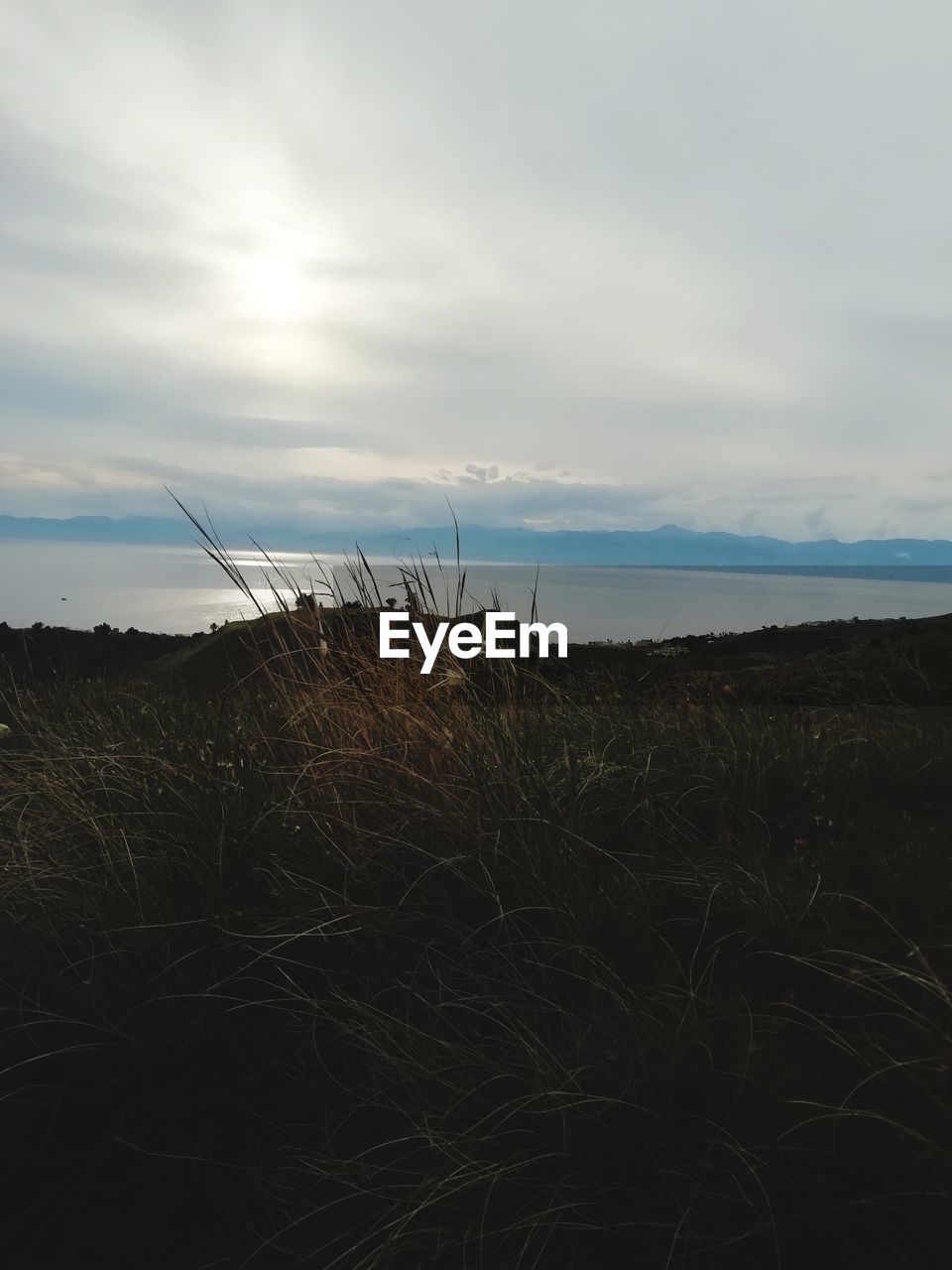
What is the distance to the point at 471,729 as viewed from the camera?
374 centimetres

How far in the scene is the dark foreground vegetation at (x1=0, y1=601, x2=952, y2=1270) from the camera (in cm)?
191

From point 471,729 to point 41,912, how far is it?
176 centimetres

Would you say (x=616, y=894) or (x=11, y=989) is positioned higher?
(x=616, y=894)

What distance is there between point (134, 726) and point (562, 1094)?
366 cm

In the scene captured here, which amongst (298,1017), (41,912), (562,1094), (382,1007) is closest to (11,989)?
(41,912)

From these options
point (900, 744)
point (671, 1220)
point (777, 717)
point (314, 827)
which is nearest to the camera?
point (671, 1220)

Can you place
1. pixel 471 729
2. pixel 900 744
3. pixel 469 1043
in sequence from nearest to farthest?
pixel 469 1043, pixel 471 729, pixel 900 744

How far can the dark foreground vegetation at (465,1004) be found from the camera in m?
1.91

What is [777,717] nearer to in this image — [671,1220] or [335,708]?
[335,708]

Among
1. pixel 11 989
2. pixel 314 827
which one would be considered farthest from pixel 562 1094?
pixel 11 989

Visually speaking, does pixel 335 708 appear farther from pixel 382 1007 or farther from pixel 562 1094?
pixel 562 1094

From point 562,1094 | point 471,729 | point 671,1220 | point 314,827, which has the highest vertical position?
point 471,729

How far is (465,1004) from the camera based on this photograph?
251cm

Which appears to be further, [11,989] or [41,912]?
[41,912]
